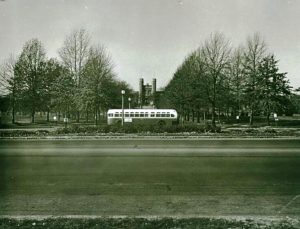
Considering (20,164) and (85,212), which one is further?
(20,164)

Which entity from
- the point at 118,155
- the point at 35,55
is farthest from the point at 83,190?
the point at 35,55

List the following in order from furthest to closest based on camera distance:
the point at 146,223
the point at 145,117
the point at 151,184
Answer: the point at 145,117 → the point at 151,184 → the point at 146,223

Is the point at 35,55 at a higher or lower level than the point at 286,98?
higher

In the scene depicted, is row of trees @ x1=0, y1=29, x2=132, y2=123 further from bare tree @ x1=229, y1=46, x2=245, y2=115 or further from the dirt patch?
the dirt patch

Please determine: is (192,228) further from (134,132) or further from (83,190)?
(134,132)

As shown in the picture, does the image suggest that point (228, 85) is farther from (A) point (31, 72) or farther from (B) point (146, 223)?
(B) point (146, 223)

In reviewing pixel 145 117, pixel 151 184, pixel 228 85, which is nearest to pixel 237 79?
pixel 228 85

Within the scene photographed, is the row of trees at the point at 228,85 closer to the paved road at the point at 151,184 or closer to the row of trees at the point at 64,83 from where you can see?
the row of trees at the point at 64,83

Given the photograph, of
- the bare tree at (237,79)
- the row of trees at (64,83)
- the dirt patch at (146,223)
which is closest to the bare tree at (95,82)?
the row of trees at (64,83)
